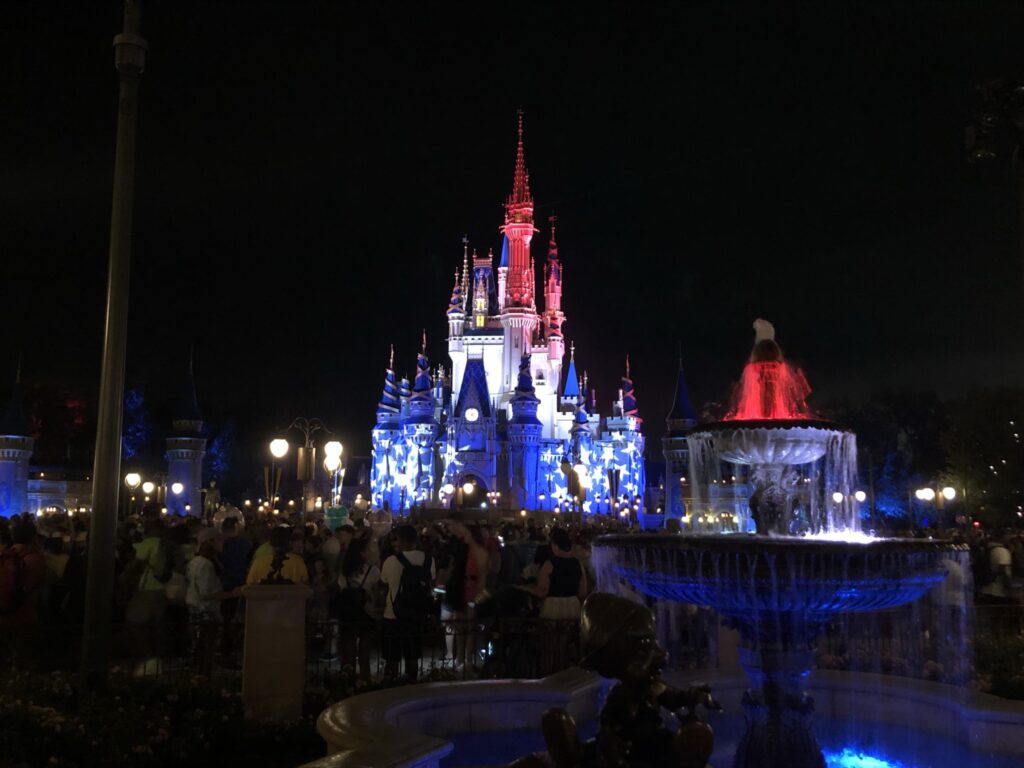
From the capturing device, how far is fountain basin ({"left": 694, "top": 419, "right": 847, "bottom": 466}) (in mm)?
8469

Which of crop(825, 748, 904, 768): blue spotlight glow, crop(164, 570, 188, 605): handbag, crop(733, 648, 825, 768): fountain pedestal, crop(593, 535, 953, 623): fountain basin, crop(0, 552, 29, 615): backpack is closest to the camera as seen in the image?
crop(593, 535, 953, 623): fountain basin

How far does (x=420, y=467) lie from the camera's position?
73625 millimetres

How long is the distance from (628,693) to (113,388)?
22.6 feet

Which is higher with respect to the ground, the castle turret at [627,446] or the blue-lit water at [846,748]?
the castle turret at [627,446]

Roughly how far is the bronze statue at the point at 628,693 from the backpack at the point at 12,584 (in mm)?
9174

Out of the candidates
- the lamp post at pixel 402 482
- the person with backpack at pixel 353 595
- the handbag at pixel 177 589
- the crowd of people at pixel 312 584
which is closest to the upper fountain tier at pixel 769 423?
the crowd of people at pixel 312 584

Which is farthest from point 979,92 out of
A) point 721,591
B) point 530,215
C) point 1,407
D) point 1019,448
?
point 530,215

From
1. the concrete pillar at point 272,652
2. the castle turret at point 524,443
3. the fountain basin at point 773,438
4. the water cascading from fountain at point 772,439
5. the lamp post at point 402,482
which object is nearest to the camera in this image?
the water cascading from fountain at point 772,439

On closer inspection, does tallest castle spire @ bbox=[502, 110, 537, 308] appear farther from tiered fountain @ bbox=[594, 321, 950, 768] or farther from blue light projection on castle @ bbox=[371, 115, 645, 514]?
tiered fountain @ bbox=[594, 321, 950, 768]

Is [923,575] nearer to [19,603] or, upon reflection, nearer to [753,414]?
[753,414]

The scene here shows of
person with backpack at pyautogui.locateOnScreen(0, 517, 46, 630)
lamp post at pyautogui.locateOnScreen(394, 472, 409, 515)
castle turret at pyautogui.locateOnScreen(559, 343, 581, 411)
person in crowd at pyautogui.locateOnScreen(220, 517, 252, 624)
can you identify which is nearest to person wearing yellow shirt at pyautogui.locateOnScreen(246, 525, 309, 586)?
person in crowd at pyautogui.locateOnScreen(220, 517, 252, 624)

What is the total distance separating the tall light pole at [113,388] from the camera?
813 cm

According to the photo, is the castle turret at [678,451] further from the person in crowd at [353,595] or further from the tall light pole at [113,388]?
the tall light pole at [113,388]

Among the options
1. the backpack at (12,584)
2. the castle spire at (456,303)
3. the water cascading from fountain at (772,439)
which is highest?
the castle spire at (456,303)
